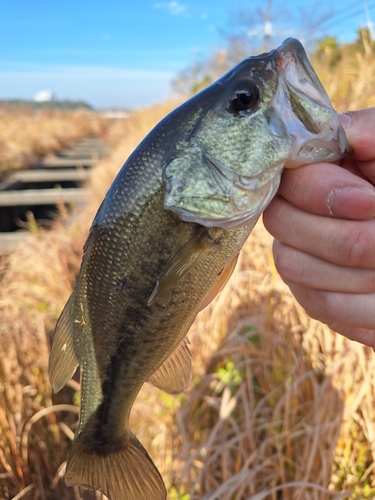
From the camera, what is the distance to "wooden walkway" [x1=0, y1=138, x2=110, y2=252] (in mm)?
9578

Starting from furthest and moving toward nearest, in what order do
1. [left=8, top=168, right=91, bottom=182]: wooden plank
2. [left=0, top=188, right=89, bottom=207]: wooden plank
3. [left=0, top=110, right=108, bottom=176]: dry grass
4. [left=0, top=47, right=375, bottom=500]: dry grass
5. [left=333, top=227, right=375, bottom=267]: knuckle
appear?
[left=0, top=110, right=108, bottom=176]: dry grass < [left=8, top=168, right=91, bottom=182]: wooden plank < [left=0, top=188, right=89, bottom=207]: wooden plank < [left=0, top=47, right=375, bottom=500]: dry grass < [left=333, top=227, right=375, bottom=267]: knuckle

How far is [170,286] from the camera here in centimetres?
124

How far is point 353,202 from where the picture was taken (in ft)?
3.95

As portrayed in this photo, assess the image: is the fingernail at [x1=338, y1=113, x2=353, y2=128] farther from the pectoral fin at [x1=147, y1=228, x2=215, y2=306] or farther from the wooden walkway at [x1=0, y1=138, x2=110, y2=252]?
the wooden walkway at [x1=0, y1=138, x2=110, y2=252]

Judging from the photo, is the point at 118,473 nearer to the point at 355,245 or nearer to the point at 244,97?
the point at 355,245

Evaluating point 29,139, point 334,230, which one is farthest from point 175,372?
point 29,139

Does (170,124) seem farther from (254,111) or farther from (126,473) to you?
(126,473)

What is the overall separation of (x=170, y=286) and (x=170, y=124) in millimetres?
500

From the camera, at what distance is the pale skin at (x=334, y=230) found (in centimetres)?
123

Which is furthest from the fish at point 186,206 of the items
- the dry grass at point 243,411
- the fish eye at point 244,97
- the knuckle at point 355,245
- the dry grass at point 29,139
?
the dry grass at point 29,139

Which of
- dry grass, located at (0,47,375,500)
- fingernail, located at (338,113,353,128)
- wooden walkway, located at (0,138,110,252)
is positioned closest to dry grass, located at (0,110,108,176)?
wooden walkway, located at (0,138,110,252)

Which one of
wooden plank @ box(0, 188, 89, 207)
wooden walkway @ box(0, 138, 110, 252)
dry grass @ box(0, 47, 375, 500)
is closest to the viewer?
dry grass @ box(0, 47, 375, 500)

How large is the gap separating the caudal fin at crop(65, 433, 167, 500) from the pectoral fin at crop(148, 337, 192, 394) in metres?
0.28

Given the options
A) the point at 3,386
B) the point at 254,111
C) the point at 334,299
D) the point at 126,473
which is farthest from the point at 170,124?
the point at 3,386
